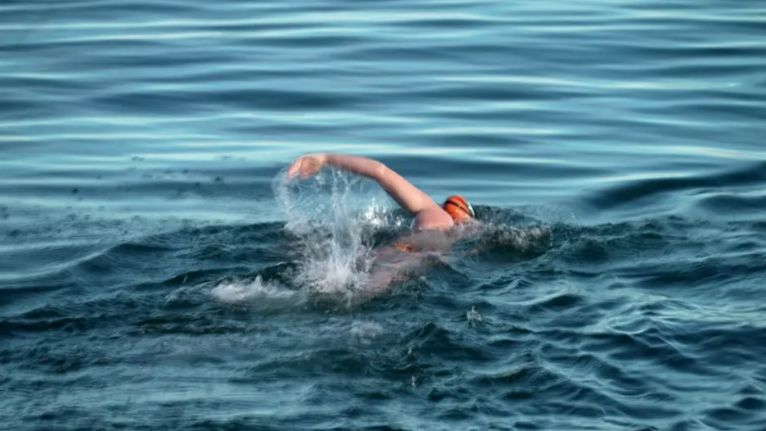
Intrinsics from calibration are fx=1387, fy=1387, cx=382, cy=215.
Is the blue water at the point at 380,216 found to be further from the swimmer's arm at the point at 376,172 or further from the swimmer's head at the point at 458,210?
the swimmer's arm at the point at 376,172

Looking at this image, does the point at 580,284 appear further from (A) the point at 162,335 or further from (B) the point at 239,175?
(B) the point at 239,175

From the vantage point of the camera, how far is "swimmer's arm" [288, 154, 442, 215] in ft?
32.4

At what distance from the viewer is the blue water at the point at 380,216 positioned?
287 inches

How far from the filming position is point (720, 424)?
6816 millimetres

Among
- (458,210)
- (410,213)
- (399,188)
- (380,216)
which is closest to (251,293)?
(399,188)

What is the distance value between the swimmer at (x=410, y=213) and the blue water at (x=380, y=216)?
0.17 meters

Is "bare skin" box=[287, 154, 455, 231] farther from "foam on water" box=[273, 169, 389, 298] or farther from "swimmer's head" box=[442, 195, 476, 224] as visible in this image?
"foam on water" box=[273, 169, 389, 298]

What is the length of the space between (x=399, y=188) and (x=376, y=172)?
0.73ft

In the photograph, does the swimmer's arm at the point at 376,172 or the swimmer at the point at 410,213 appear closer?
the swimmer at the point at 410,213

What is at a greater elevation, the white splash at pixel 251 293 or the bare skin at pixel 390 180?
the bare skin at pixel 390 180

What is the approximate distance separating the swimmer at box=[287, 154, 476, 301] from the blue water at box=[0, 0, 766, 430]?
0.17 m

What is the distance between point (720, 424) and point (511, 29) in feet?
43.1

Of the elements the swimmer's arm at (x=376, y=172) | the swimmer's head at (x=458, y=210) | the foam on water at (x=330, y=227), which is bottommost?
the foam on water at (x=330, y=227)

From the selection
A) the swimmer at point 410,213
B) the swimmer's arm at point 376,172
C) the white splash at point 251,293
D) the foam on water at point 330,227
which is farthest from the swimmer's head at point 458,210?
the white splash at point 251,293
